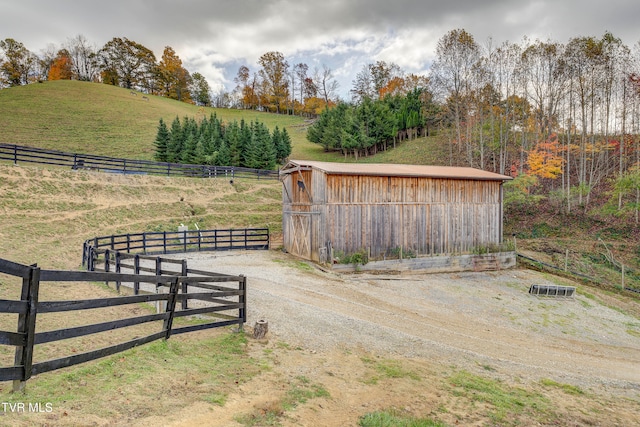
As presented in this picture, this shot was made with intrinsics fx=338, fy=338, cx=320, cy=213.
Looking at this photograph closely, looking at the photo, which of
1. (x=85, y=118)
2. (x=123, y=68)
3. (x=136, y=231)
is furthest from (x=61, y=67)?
(x=136, y=231)

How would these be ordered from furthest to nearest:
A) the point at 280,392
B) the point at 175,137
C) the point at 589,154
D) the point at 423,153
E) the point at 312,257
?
the point at 423,153 < the point at 175,137 < the point at 589,154 < the point at 312,257 < the point at 280,392

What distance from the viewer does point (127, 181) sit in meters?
25.5

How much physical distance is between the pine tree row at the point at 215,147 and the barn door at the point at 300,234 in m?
22.0

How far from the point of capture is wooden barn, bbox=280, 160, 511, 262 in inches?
686

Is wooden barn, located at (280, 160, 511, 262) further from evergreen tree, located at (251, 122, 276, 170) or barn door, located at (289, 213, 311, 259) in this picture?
evergreen tree, located at (251, 122, 276, 170)

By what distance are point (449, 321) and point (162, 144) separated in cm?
4002

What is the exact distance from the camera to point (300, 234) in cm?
1962

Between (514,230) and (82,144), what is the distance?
4808 cm

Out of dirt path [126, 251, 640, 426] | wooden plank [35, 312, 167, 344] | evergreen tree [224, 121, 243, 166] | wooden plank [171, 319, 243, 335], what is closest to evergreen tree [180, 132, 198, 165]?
evergreen tree [224, 121, 243, 166]

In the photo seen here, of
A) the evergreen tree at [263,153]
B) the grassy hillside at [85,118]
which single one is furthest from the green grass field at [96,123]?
the evergreen tree at [263,153]

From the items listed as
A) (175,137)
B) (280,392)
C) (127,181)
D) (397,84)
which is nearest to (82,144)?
(175,137)

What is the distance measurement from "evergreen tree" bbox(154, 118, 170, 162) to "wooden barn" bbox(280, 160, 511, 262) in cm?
2606

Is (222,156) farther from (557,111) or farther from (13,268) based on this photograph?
(13,268)

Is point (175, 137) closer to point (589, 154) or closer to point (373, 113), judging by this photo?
point (373, 113)
